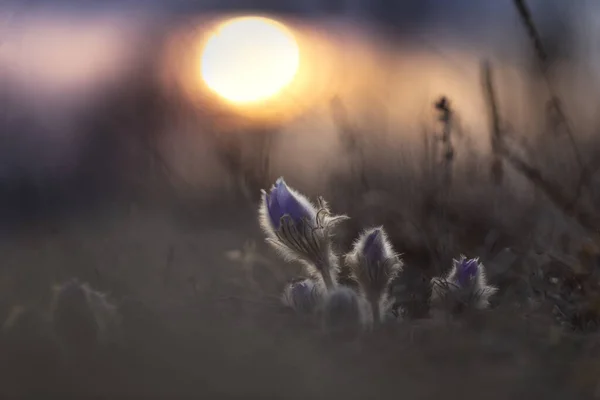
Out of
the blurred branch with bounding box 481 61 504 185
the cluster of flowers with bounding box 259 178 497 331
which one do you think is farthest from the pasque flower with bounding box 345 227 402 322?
the blurred branch with bounding box 481 61 504 185

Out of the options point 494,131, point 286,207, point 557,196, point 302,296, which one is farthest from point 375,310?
point 494,131

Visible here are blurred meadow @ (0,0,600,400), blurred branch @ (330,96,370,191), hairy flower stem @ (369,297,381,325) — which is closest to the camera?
blurred meadow @ (0,0,600,400)

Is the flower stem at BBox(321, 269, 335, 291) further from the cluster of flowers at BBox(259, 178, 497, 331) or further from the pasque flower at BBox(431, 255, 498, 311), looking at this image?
the pasque flower at BBox(431, 255, 498, 311)

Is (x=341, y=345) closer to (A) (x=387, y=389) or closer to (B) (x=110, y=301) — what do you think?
(A) (x=387, y=389)

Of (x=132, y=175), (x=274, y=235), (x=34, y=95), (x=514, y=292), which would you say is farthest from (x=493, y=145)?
(x=34, y=95)

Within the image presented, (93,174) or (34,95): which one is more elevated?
(34,95)

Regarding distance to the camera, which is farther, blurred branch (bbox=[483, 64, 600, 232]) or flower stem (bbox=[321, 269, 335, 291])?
blurred branch (bbox=[483, 64, 600, 232])
